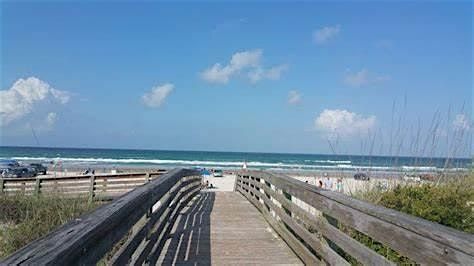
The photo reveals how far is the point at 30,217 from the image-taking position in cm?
1041

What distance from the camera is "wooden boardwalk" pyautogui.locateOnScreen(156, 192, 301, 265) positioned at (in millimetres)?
5750

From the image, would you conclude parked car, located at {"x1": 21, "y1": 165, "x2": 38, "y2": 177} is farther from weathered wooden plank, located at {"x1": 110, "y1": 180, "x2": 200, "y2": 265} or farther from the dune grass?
weathered wooden plank, located at {"x1": 110, "y1": 180, "x2": 200, "y2": 265}

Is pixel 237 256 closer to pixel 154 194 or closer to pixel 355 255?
pixel 154 194

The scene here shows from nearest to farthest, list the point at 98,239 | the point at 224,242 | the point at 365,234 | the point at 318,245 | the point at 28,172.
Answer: the point at 98,239, the point at 365,234, the point at 318,245, the point at 224,242, the point at 28,172

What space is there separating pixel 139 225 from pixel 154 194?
65 cm

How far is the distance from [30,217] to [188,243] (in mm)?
5512

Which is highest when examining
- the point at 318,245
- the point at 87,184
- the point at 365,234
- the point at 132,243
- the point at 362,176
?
the point at 362,176

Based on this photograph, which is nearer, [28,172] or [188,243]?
[188,243]

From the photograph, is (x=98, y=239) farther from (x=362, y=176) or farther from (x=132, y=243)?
(x=362, y=176)

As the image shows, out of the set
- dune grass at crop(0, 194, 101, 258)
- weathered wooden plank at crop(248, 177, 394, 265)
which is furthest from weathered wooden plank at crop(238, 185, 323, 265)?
dune grass at crop(0, 194, 101, 258)

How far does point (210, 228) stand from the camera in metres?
8.09

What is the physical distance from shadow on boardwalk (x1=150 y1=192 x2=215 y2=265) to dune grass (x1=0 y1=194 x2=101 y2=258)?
1.38 m

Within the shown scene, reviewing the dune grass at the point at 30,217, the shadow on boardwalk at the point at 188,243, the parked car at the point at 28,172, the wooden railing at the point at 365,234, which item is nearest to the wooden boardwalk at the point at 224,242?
the shadow on boardwalk at the point at 188,243

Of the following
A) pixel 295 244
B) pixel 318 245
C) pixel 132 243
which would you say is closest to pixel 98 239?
pixel 132 243
